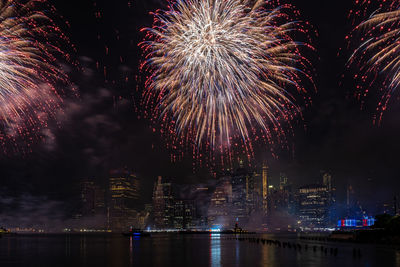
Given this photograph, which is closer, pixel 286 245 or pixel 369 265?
pixel 369 265

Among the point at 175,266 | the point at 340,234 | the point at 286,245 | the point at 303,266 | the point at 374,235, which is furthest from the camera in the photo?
the point at 340,234

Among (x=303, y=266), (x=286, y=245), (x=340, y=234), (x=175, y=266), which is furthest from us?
(x=340, y=234)

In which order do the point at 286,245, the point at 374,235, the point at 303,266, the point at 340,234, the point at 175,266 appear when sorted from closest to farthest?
1. the point at 303,266
2. the point at 175,266
3. the point at 286,245
4. the point at 374,235
5. the point at 340,234

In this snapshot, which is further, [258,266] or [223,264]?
[223,264]

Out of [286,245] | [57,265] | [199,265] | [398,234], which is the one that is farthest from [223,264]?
[398,234]

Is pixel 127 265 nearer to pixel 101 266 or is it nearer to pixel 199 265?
pixel 101 266

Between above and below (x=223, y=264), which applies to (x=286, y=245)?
below

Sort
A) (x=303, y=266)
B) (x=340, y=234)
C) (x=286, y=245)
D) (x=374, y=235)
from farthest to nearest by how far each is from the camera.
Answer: (x=340, y=234) → (x=374, y=235) → (x=286, y=245) → (x=303, y=266)

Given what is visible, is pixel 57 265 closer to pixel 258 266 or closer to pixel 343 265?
pixel 258 266

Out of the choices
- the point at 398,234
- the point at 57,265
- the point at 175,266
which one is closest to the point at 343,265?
the point at 175,266
